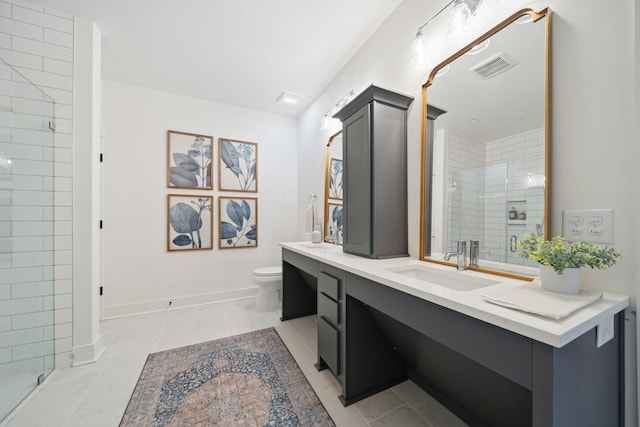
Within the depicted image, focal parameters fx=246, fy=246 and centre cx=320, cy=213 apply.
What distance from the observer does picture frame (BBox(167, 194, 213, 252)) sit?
9.71ft

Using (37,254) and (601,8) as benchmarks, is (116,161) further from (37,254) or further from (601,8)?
(601,8)

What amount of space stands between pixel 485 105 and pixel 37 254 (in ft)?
10.0

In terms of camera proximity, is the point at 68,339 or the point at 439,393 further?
the point at 68,339

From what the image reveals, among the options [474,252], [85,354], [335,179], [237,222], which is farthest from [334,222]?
[85,354]

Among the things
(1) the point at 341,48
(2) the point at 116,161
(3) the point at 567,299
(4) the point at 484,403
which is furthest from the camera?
(2) the point at 116,161

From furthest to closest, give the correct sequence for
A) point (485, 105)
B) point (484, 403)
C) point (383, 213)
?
point (383, 213)
point (485, 105)
point (484, 403)

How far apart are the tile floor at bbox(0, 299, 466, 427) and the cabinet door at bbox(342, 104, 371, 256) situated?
35.2 inches

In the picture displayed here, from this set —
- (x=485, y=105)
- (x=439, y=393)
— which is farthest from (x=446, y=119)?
(x=439, y=393)

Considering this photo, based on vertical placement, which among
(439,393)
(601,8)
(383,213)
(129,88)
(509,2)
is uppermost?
(129,88)

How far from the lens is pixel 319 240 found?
8.95 feet

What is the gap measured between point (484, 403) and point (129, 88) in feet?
13.3

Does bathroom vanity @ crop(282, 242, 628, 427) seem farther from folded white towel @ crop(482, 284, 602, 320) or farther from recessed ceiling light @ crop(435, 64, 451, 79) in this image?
recessed ceiling light @ crop(435, 64, 451, 79)

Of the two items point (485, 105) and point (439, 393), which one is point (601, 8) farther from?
point (439, 393)

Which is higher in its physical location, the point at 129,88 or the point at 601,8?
the point at 129,88
